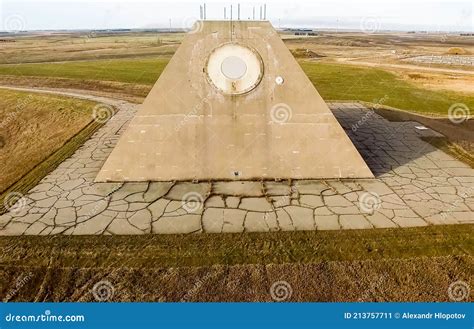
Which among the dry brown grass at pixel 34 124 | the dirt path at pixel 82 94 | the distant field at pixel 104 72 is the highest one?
the distant field at pixel 104 72

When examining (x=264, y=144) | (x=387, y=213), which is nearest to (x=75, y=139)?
(x=264, y=144)

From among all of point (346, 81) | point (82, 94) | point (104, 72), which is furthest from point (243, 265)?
point (104, 72)

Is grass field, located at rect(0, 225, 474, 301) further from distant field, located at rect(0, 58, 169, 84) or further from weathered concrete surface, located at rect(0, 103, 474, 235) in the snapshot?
distant field, located at rect(0, 58, 169, 84)

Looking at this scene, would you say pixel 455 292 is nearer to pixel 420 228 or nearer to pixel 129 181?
pixel 420 228

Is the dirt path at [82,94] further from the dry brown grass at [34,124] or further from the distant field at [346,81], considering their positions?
the distant field at [346,81]

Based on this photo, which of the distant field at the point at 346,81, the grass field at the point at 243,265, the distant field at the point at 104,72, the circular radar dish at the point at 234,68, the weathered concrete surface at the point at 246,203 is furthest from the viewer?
the distant field at the point at 104,72

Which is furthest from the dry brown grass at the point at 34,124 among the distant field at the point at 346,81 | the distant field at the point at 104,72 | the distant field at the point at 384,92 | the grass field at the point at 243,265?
the distant field at the point at 384,92

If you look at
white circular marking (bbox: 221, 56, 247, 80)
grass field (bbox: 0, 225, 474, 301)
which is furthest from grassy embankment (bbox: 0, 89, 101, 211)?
white circular marking (bbox: 221, 56, 247, 80)
